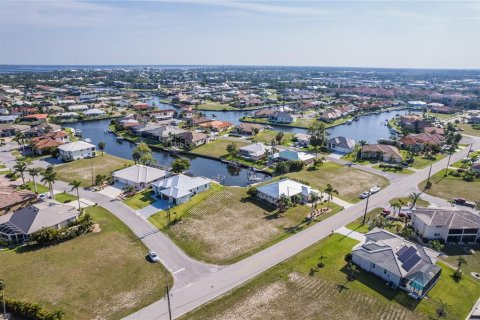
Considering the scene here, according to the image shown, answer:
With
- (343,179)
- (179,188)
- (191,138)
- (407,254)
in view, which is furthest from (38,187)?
(407,254)

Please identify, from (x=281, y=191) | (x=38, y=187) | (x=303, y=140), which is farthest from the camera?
(x=303, y=140)

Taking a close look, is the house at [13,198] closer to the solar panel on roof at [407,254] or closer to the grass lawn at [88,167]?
the grass lawn at [88,167]

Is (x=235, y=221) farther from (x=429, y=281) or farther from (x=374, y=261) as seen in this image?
(x=429, y=281)

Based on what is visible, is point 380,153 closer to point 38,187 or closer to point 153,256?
point 153,256

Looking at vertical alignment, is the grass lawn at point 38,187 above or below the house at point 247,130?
below

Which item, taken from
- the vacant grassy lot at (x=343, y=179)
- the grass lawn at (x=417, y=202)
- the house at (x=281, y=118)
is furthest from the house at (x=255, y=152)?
the house at (x=281, y=118)
